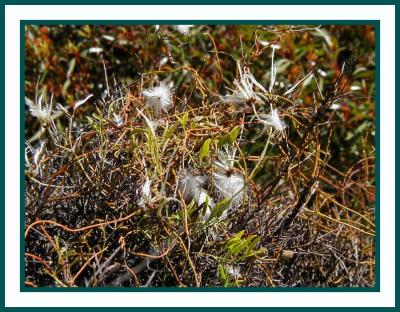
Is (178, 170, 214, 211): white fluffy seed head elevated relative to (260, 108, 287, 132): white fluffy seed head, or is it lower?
lower

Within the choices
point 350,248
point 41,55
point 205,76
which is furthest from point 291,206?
point 41,55

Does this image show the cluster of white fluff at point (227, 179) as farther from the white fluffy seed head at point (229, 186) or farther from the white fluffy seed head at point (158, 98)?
the white fluffy seed head at point (158, 98)

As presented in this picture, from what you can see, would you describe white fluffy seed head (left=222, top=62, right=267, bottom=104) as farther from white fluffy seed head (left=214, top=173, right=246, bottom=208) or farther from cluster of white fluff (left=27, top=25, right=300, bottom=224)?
white fluffy seed head (left=214, top=173, right=246, bottom=208)

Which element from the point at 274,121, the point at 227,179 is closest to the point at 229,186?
the point at 227,179

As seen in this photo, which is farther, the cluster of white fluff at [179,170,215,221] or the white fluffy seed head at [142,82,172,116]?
the white fluffy seed head at [142,82,172,116]

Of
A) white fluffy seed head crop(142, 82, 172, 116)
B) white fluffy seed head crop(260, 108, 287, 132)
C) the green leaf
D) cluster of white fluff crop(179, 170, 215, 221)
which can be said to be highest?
white fluffy seed head crop(142, 82, 172, 116)

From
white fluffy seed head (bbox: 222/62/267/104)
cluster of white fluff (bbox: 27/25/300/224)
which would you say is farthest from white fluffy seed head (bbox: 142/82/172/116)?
white fluffy seed head (bbox: 222/62/267/104)

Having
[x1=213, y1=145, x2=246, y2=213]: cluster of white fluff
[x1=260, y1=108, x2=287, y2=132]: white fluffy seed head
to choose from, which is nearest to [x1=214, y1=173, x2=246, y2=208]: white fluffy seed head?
[x1=213, y1=145, x2=246, y2=213]: cluster of white fluff

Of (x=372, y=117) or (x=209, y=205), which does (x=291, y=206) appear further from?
(x=372, y=117)
